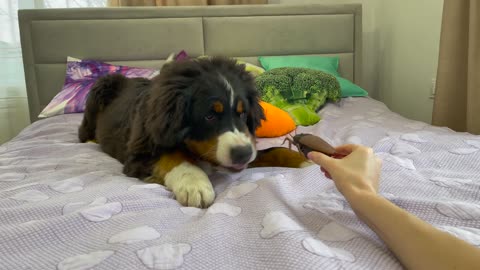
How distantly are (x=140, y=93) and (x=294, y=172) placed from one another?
804 mm

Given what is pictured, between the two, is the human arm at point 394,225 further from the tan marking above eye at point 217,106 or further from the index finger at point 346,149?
the tan marking above eye at point 217,106

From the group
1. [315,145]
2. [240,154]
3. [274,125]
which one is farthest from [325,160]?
[274,125]

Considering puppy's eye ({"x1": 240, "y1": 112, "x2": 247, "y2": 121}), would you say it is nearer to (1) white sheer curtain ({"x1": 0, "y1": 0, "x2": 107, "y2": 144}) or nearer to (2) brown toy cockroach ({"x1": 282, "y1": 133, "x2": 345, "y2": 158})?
(2) brown toy cockroach ({"x1": 282, "y1": 133, "x2": 345, "y2": 158})

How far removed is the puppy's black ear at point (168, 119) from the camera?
133 cm

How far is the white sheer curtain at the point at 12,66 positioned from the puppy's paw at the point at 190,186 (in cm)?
281

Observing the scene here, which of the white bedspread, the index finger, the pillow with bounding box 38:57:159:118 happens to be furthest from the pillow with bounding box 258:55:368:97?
the index finger

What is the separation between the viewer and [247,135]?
1353mm

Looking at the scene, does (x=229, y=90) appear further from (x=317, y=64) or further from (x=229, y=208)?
(x=317, y=64)

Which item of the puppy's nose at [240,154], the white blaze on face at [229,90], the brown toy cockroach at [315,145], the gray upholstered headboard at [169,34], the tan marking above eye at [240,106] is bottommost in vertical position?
the puppy's nose at [240,154]

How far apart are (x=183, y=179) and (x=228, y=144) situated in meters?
0.19

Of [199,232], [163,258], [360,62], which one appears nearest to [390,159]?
[199,232]

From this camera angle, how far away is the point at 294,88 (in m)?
2.50

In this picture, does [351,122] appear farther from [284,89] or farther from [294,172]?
[294,172]

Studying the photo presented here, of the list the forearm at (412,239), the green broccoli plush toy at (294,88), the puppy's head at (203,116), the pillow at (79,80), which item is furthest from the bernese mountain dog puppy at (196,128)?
the pillow at (79,80)
